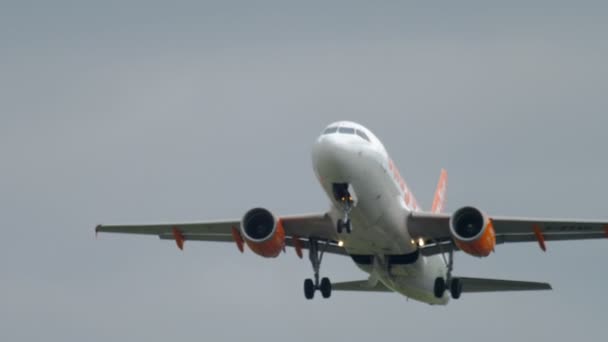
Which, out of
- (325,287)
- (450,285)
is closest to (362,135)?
(325,287)

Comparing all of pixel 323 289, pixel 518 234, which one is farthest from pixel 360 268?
pixel 518 234

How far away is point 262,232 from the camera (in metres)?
62.0

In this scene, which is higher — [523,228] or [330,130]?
[330,130]

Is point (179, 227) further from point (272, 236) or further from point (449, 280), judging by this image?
point (449, 280)

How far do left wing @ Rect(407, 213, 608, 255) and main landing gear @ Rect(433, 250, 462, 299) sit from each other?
37.7 inches

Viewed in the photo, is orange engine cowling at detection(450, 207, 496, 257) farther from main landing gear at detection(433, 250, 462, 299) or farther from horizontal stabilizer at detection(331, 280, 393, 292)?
horizontal stabilizer at detection(331, 280, 393, 292)

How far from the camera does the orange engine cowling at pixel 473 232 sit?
197ft

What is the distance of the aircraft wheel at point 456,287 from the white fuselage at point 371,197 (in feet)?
5.24

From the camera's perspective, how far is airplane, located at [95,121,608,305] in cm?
5788

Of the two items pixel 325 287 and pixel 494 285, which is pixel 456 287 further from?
pixel 325 287

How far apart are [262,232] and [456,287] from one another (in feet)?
26.6

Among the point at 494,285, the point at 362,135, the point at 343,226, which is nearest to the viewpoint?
the point at 343,226

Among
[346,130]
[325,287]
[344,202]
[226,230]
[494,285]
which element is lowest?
[494,285]

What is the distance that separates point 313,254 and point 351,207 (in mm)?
6670
